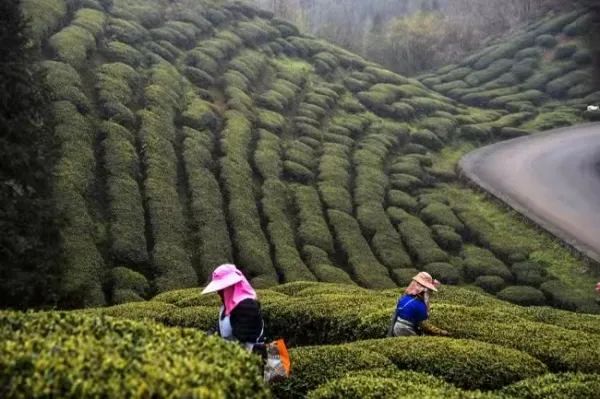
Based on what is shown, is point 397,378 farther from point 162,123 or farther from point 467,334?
point 162,123

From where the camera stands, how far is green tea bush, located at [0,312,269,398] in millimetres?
4297

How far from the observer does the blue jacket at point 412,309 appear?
10316 mm

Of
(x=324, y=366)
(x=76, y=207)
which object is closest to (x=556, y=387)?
(x=324, y=366)

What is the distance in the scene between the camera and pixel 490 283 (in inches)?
1157

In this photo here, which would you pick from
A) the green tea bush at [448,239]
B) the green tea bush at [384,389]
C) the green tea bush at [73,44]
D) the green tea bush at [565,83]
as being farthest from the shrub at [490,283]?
the green tea bush at [565,83]

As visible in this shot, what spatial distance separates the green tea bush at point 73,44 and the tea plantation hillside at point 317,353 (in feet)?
74.4

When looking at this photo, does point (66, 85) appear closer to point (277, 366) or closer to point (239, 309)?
point (239, 309)

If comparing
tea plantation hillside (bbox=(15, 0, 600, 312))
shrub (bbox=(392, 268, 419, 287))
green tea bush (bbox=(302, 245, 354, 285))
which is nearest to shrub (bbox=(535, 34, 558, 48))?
tea plantation hillside (bbox=(15, 0, 600, 312))

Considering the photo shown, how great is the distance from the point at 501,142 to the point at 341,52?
20917 mm

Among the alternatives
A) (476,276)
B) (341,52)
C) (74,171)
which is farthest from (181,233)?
(341,52)

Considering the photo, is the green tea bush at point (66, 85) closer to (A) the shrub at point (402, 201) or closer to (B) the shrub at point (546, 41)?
(A) the shrub at point (402, 201)

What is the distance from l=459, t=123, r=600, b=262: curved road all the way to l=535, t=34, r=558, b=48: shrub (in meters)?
19.6

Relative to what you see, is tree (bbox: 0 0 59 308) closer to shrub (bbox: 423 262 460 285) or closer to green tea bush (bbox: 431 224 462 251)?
shrub (bbox: 423 262 460 285)

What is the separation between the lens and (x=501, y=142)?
168ft
